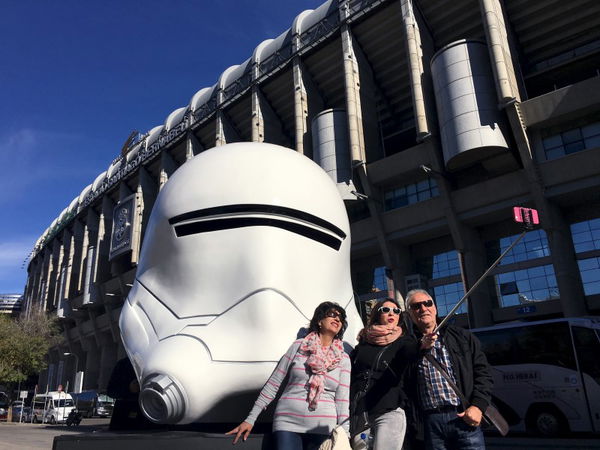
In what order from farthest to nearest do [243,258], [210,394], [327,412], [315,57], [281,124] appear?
[281,124], [315,57], [243,258], [210,394], [327,412]

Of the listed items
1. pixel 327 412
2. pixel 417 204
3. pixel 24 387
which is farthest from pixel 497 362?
pixel 24 387

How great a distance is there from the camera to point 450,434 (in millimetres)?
2949

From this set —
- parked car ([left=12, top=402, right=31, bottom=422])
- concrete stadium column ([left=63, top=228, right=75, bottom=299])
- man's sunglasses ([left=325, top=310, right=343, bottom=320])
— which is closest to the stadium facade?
man's sunglasses ([left=325, top=310, right=343, bottom=320])

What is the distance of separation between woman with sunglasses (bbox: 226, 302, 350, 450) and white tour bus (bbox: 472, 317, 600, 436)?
942 cm

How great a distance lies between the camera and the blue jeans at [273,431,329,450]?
3148mm

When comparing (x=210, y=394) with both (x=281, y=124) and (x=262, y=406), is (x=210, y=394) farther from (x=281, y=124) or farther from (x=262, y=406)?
(x=281, y=124)

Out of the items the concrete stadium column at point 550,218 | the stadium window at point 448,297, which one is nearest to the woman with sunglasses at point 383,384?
the concrete stadium column at point 550,218

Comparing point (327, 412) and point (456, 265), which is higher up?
point (456, 265)

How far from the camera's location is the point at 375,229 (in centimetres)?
2425

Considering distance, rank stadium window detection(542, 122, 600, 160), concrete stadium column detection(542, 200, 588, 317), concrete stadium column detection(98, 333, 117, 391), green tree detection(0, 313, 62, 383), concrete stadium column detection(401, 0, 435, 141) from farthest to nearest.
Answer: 1. concrete stadium column detection(98, 333, 117, 391)
2. green tree detection(0, 313, 62, 383)
3. concrete stadium column detection(401, 0, 435, 141)
4. stadium window detection(542, 122, 600, 160)
5. concrete stadium column detection(542, 200, 588, 317)

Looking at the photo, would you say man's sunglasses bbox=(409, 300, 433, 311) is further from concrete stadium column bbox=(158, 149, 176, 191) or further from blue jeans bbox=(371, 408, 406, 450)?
concrete stadium column bbox=(158, 149, 176, 191)

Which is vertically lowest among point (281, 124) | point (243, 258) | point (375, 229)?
point (243, 258)

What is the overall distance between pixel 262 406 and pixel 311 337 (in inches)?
23.3

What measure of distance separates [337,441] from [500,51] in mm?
20101
